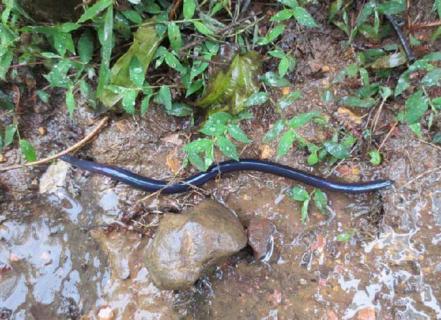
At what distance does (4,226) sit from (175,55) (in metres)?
2.24

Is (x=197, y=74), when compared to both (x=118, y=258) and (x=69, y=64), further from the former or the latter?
(x=118, y=258)

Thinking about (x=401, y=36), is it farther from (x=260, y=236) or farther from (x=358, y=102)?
(x=260, y=236)

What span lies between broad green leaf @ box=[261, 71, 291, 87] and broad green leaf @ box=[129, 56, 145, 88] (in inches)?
39.6

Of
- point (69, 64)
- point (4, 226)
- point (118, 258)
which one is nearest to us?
point (69, 64)

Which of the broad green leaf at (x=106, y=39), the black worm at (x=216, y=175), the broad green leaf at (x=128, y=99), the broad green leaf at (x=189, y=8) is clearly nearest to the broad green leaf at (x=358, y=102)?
the black worm at (x=216, y=175)

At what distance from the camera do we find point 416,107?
137 inches

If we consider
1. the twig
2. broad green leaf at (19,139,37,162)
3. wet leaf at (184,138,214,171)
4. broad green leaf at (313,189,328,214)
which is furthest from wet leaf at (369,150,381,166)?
broad green leaf at (19,139,37,162)

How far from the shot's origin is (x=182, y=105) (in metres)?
4.03

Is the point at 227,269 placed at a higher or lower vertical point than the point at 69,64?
lower

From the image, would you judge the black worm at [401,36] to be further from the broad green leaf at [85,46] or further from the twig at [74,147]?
the twig at [74,147]

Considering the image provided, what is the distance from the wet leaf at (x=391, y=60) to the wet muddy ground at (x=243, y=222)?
31cm

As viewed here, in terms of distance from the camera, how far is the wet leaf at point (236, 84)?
3748 mm

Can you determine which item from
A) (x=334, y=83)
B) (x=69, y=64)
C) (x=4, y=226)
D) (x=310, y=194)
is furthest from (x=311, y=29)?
(x=4, y=226)

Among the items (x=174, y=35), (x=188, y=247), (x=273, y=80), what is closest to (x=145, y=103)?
(x=174, y=35)
